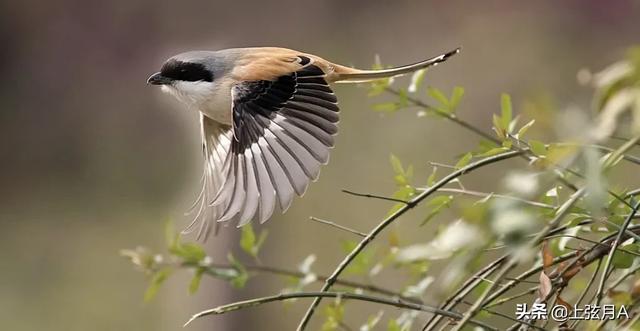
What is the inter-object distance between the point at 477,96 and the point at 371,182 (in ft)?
2.49

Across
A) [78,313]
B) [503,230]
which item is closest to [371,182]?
[78,313]

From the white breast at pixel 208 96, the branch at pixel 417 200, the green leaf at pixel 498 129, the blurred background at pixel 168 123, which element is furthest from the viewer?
the blurred background at pixel 168 123

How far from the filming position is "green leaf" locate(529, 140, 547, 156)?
0.95 m

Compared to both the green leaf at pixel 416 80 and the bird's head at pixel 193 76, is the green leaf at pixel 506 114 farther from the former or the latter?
the bird's head at pixel 193 76

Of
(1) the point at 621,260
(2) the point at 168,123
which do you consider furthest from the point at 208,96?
(2) the point at 168,123

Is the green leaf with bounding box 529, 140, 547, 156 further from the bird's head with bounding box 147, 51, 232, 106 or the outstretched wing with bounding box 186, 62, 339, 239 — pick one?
the bird's head with bounding box 147, 51, 232, 106

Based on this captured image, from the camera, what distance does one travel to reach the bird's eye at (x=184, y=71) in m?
1.66

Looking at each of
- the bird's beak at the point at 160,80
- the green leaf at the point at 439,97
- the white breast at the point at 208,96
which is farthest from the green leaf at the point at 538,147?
the bird's beak at the point at 160,80

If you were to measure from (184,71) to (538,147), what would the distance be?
2.71 feet

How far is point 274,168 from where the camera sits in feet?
4.62

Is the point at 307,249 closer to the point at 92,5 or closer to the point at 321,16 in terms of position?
the point at 321,16

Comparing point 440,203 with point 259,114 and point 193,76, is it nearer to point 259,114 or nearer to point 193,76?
point 259,114

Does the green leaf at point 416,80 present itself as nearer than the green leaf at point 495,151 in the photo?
No

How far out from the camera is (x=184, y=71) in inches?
65.8
